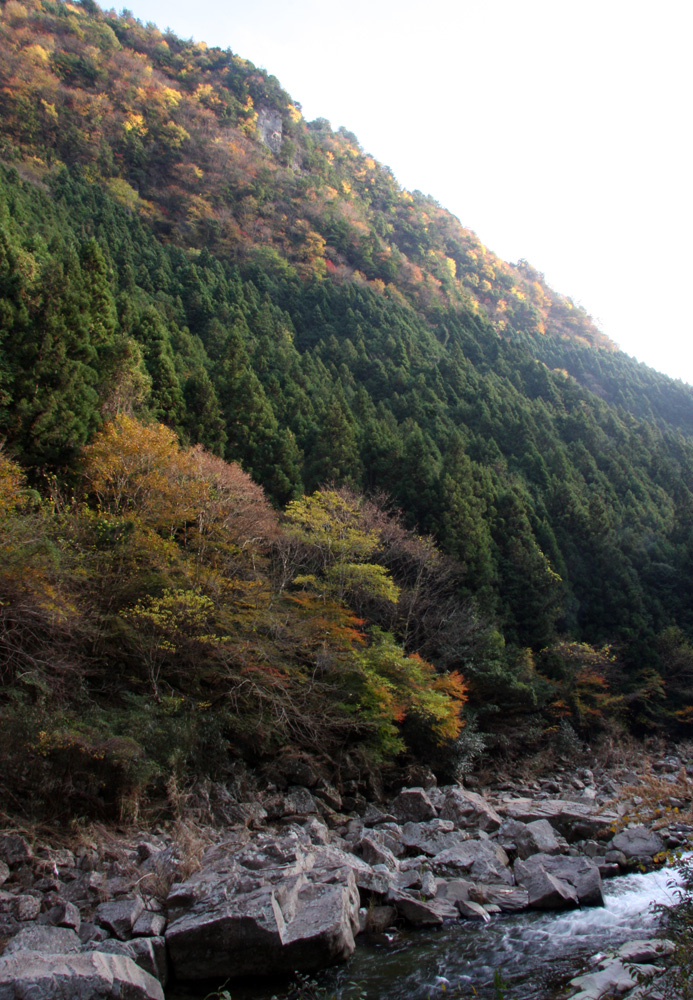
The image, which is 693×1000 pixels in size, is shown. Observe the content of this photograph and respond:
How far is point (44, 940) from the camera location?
6.38m

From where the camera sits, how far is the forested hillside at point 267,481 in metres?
13.6

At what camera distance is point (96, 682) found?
13.4 m

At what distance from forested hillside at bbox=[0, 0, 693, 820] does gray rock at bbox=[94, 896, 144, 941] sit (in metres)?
3.36

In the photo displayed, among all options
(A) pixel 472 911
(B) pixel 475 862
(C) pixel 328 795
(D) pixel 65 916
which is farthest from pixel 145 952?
(C) pixel 328 795

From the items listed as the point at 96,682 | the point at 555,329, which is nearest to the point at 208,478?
the point at 96,682

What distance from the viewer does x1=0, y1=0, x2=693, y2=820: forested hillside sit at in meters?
13.6

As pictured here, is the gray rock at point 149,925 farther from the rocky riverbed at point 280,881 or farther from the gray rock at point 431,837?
the gray rock at point 431,837

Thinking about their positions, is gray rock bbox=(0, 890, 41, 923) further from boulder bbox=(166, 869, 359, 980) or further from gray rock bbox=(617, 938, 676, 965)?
gray rock bbox=(617, 938, 676, 965)

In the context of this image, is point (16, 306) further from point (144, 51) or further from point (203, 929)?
point (144, 51)

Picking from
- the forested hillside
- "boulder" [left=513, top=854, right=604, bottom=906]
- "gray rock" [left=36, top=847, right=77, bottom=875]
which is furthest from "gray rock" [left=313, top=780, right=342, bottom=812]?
"gray rock" [left=36, top=847, right=77, bottom=875]

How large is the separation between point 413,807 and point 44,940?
9.66 meters

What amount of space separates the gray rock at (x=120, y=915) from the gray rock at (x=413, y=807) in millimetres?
8094

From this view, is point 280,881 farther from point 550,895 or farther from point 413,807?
point 413,807

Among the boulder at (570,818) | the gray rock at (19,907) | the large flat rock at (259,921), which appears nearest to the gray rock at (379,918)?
the large flat rock at (259,921)
